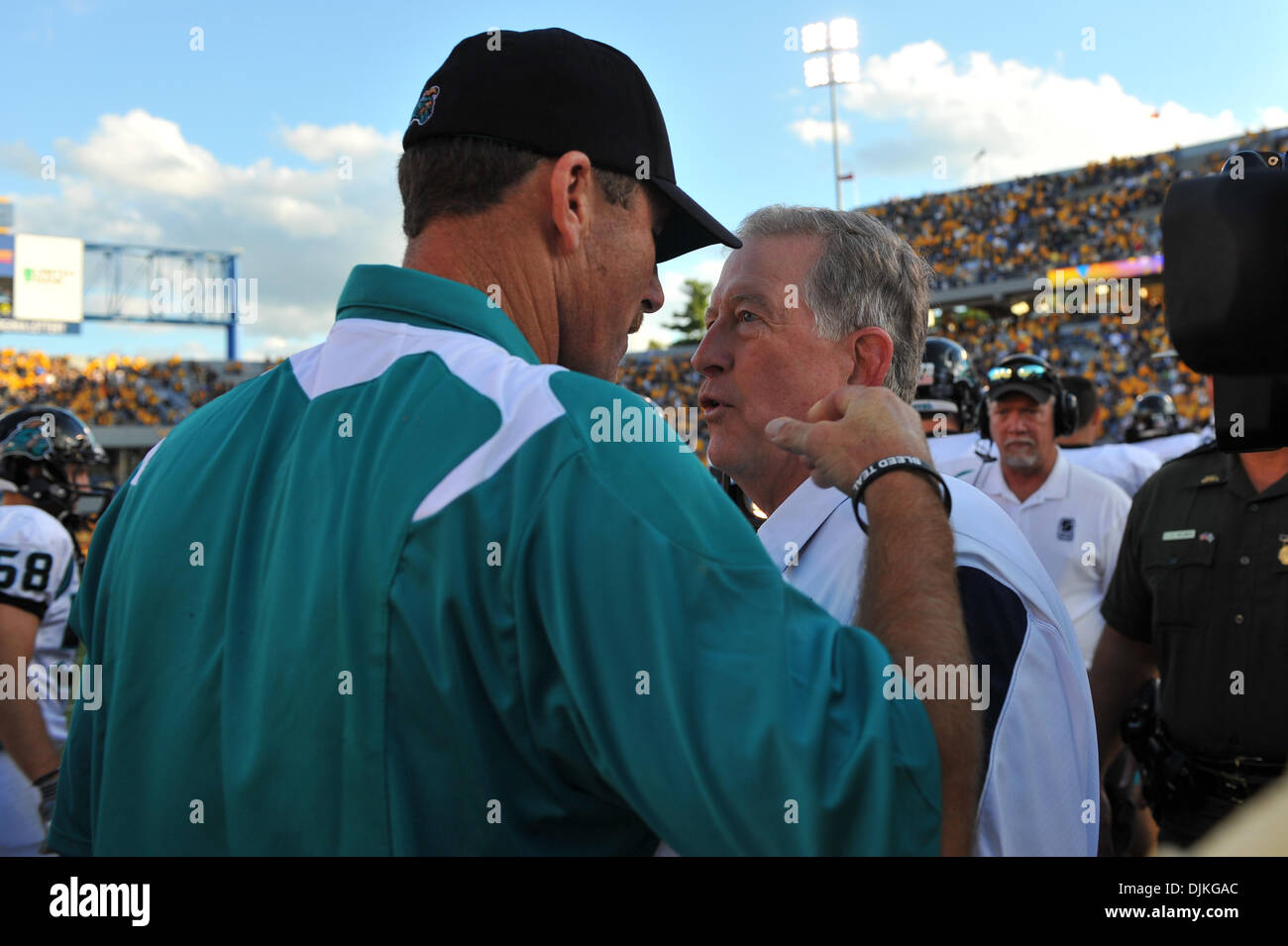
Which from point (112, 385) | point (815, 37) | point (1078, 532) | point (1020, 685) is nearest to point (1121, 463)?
point (1078, 532)

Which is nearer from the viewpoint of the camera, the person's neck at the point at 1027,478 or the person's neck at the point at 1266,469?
the person's neck at the point at 1266,469

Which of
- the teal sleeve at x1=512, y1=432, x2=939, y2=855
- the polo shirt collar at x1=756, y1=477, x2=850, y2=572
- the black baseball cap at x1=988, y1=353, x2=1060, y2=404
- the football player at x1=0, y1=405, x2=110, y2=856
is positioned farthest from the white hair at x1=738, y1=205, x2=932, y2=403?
the black baseball cap at x1=988, y1=353, x2=1060, y2=404

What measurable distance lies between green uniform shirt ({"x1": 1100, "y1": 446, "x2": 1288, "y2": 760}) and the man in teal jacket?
2710mm

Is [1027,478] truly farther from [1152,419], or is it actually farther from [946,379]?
[1152,419]

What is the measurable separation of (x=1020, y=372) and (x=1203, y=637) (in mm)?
2441

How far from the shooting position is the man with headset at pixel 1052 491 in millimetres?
5211

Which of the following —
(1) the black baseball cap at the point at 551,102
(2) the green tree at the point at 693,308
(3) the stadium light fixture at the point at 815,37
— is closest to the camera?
(1) the black baseball cap at the point at 551,102

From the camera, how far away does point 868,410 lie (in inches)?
56.8

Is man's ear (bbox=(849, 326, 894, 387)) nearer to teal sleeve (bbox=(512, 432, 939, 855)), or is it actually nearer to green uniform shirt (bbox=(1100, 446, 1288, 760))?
teal sleeve (bbox=(512, 432, 939, 855))

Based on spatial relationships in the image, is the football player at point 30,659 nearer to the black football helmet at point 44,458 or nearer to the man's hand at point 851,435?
the black football helmet at point 44,458

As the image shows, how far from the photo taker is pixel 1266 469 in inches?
142

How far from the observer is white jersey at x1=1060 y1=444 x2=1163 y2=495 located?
6.50m

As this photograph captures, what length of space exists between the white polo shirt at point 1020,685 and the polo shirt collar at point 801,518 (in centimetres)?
12

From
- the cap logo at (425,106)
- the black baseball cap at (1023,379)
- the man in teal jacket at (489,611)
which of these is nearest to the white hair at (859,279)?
the man in teal jacket at (489,611)
